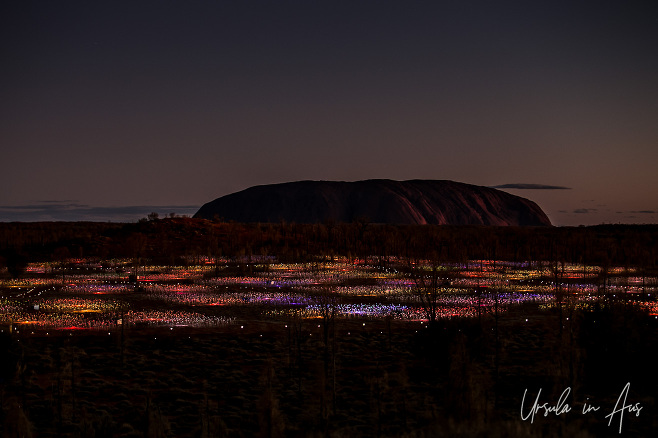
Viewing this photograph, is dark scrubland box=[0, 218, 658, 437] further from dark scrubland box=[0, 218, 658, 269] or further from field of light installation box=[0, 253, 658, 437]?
dark scrubland box=[0, 218, 658, 269]

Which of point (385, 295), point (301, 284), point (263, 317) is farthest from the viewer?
point (301, 284)

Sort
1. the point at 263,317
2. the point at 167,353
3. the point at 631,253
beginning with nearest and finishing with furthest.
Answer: the point at 167,353, the point at 263,317, the point at 631,253

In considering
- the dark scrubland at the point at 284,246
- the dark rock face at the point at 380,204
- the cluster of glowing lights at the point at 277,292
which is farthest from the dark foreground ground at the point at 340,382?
the dark rock face at the point at 380,204

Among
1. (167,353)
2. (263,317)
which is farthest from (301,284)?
(167,353)

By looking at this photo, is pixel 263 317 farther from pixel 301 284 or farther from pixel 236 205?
pixel 236 205

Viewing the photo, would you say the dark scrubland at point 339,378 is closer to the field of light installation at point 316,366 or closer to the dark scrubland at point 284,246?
the field of light installation at point 316,366

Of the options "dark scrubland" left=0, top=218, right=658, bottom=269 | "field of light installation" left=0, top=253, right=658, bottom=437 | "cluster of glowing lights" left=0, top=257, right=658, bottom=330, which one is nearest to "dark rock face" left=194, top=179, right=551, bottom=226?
"dark scrubland" left=0, top=218, right=658, bottom=269

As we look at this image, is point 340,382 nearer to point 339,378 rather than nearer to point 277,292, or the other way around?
point 339,378
